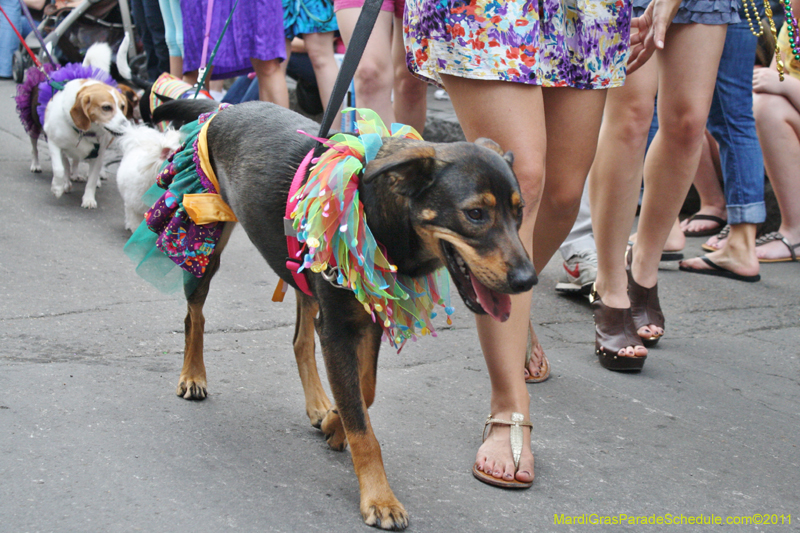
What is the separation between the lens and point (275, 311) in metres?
3.68

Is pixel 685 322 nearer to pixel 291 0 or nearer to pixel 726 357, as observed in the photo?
pixel 726 357

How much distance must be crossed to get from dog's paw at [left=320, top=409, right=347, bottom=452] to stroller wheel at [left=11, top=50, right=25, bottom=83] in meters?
9.75

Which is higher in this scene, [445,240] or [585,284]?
[445,240]

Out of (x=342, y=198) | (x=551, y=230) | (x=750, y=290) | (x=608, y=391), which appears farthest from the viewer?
(x=750, y=290)

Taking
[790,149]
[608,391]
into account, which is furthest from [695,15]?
[790,149]

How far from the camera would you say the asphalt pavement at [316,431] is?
199 centimetres

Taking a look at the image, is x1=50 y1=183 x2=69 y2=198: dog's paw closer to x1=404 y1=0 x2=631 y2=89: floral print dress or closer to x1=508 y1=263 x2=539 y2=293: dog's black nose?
x1=404 y1=0 x2=631 y2=89: floral print dress

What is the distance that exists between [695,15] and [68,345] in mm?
2955

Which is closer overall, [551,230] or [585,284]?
[551,230]

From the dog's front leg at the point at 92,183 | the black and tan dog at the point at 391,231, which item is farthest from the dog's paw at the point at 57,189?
the black and tan dog at the point at 391,231

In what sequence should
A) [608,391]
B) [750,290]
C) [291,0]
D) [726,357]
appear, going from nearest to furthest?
[608,391] < [726,357] < [750,290] < [291,0]

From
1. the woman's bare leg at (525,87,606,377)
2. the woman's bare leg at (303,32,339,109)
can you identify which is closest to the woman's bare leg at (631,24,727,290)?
the woman's bare leg at (525,87,606,377)

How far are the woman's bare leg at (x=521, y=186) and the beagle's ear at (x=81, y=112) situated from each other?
4047 millimetres

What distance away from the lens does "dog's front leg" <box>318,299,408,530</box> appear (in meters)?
1.96
